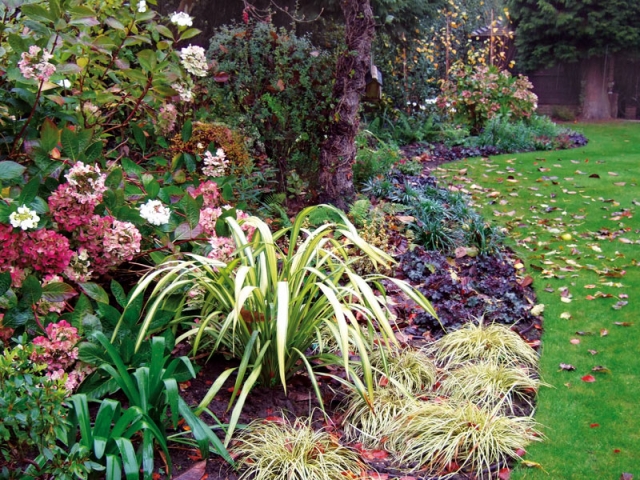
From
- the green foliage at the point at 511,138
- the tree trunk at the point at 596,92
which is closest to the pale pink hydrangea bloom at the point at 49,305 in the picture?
the green foliage at the point at 511,138

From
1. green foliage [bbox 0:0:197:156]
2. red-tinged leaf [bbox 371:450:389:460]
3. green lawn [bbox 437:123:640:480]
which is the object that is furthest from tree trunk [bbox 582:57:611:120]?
red-tinged leaf [bbox 371:450:389:460]

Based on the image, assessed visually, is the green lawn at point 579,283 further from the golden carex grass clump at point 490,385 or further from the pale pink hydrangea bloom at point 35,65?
the pale pink hydrangea bloom at point 35,65

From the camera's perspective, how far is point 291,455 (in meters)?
2.54

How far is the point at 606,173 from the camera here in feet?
28.6

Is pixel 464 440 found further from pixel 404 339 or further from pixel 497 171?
pixel 497 171

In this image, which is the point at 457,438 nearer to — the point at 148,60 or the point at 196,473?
the point at 196,473

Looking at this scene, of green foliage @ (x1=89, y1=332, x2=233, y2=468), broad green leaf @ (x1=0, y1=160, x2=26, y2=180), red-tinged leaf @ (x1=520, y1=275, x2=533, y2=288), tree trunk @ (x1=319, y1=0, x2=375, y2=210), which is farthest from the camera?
tree trunk @ (x1=319, y1=0, x2=375, y2=210)

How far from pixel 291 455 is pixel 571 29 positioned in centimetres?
1488

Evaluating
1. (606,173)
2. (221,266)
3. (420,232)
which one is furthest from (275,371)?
(606,173)

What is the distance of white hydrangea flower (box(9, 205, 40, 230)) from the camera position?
8.27 ft

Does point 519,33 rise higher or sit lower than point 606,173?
higher

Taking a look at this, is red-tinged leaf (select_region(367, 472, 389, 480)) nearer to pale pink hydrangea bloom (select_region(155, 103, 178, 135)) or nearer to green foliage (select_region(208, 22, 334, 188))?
pale pink hydrangea bloom (select_region(155, 103, 178, 135))

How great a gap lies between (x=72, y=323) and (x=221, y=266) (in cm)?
70

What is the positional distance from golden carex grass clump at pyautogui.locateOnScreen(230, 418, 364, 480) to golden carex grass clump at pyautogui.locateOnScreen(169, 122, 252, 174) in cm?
261
